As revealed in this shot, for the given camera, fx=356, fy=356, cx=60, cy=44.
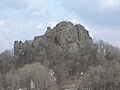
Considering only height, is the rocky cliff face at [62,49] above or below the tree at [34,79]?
above

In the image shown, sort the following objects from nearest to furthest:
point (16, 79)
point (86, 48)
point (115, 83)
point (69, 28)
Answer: point (115, 83) → point (16, 79) → point (86, 48) → point (69, 28)

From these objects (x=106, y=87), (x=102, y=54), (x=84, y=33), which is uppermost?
(x=84, y=33)

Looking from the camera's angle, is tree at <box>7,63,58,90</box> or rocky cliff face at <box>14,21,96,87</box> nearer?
tree at <box>7,63,58,90</box>

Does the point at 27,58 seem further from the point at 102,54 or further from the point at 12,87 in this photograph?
the point at 12,87

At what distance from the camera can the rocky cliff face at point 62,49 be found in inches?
5123

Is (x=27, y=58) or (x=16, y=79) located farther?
(x=27, y=58)

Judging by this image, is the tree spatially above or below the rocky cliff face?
below

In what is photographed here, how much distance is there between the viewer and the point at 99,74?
85062mm

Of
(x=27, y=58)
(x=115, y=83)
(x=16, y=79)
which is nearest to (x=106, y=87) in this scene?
(x=115, y=83)

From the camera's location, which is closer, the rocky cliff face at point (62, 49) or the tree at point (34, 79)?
the tree at point (34, 79)

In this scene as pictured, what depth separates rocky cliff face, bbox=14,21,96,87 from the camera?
130125 millimetres

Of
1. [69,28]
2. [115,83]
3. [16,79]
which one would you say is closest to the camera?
[115,83]

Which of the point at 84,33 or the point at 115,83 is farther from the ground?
the point at 84,33

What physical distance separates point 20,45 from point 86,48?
1230 inches
